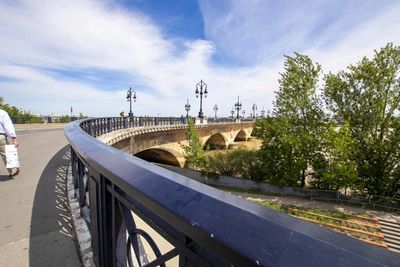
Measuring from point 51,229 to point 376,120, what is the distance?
22.4 m

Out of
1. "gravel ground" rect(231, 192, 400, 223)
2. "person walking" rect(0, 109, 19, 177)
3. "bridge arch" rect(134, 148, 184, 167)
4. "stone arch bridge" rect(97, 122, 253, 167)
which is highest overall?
"person walking" rect(0, 109, 19, 177)

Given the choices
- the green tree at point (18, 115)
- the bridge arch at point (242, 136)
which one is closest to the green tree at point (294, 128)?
the green tree at point (18, 115)

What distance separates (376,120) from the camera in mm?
18562

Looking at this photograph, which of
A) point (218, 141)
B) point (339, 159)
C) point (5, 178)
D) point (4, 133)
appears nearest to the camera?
point (5, 178)

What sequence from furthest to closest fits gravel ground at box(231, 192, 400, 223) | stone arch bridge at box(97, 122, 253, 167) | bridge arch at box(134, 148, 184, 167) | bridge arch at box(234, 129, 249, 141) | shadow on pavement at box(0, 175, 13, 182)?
bridge arch at box(234, 129, 249, 141), bridge arch at box(134, 148, 184, 167), gravel ground at box(231, 192, 400, 223), stone arch bridge at box(97, 122, 253, 167), shadow on pavement at box(0, 175, 13, 182)

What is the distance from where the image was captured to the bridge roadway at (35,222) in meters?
2.67

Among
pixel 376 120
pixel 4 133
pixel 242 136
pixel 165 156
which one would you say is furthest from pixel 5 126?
pixel 242 136

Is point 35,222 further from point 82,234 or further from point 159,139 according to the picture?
point 159,139

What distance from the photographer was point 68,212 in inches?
148

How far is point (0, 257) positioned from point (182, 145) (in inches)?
897

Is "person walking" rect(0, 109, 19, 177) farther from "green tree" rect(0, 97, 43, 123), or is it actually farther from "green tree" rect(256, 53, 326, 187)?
"green tree" rect(0, 97, 43, 123)

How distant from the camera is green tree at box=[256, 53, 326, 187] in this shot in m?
19.3

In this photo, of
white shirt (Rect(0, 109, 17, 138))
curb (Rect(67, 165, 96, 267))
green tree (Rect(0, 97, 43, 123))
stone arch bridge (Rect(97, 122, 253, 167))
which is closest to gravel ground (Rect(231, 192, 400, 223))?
stone arch bridge (Rect(97, 122, 253, 167))

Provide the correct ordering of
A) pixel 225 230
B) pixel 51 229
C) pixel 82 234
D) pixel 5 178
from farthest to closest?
pixel 5 178
pixel 51 229
pixel 82 234
pixel 225 230
